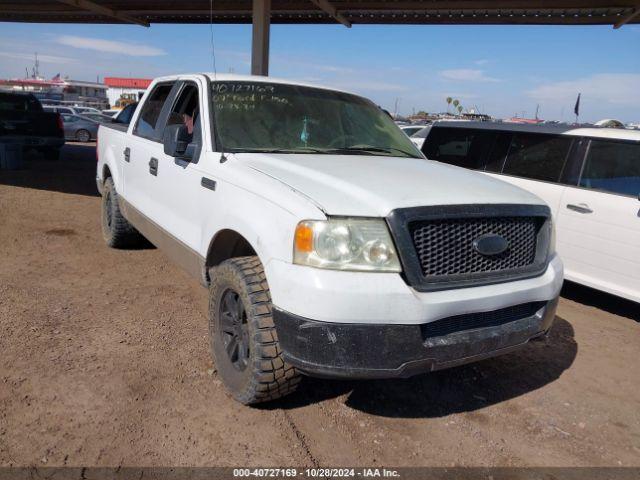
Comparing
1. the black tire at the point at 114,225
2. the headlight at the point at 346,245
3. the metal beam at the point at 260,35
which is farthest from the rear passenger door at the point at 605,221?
the metal beam at the point at 260,35

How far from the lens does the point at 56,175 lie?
40.7 feet

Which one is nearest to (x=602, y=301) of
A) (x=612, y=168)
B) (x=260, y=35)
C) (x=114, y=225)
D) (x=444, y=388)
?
(x=612, y=168)

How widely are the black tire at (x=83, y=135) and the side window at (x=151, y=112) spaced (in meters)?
21.2

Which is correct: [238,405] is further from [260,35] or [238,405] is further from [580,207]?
[260,35]

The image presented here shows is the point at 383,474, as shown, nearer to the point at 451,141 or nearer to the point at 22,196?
the point at 451,141

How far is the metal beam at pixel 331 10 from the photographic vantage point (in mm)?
12605

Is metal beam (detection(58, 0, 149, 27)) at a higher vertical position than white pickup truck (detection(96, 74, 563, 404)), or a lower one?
higher

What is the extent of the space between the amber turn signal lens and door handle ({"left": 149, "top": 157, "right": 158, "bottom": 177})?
224cm

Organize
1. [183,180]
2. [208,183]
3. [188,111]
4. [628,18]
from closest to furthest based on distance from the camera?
[208,183] < [183,180] < [188,111] < [628,18]

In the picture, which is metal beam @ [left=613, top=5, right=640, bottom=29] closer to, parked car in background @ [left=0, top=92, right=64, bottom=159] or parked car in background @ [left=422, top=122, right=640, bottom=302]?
parked car in background @ [left=422, top=122, right=640, bottom=302]

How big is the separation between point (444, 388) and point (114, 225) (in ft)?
13.2

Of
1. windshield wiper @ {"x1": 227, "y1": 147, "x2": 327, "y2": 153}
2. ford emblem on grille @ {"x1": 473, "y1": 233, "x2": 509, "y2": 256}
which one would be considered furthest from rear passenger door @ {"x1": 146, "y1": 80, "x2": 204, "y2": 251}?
ford emblem on grille @ {"x1": 473, "y1": 233, "x2": 509, "y2": 256}

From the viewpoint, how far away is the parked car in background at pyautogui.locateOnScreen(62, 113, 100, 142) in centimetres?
2369

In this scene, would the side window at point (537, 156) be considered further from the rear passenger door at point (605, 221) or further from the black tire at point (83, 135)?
the black tire at point (83, 135)
